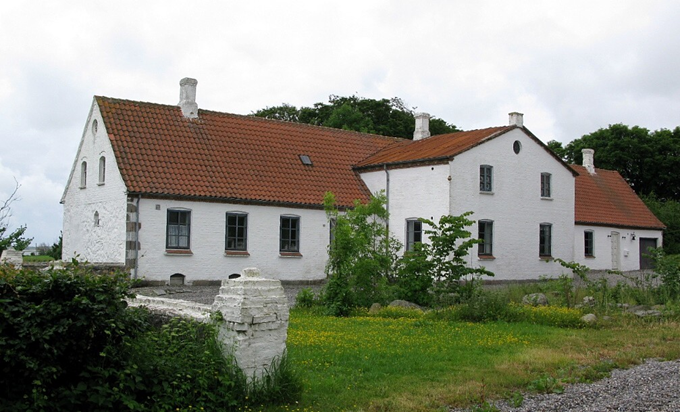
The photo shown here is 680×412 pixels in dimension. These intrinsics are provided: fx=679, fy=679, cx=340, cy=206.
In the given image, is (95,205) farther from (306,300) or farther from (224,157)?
(306,300)

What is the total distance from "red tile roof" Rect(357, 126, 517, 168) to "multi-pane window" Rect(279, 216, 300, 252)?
4762mm

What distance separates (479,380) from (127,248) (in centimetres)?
1582

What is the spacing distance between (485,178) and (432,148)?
2.55m

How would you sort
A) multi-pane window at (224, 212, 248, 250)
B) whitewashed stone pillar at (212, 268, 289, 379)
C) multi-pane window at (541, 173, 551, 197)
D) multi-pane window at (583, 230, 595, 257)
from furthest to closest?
multi-pane window at (583, 230, 595, 257)
multi-pane window at (541, 173, 551, 197)
multi-pane window at (224, 212, 248, 250)
whitewashed stone pillar at (212, 268, 289, 379)

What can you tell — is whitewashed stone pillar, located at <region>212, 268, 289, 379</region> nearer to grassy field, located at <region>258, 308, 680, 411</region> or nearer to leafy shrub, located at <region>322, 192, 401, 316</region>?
grassy field, located at <region>258, 308, 680, 411</region>

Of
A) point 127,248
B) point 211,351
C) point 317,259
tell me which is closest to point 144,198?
point 127,248

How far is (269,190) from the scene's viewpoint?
25.2m

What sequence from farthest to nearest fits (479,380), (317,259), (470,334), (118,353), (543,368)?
1. (317,259)
2. (470,334)
3. (543,368)
4. (479,380)
5. (118,353)

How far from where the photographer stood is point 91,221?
24.7 m

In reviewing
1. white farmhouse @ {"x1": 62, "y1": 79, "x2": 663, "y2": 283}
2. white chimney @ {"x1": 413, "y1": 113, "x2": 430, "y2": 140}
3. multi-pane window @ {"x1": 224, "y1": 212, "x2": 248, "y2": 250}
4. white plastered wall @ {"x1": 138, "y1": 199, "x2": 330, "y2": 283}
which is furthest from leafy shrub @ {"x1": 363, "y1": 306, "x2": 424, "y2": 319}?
white chimney @ {"x1": 413, "y1": 113, "x2": 430, "y2": 140}

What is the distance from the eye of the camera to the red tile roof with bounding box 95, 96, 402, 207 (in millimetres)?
23188

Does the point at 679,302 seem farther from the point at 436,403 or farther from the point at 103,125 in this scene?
the point at 103,125

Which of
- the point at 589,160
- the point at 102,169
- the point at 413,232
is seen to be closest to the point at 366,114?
the point at 589,160

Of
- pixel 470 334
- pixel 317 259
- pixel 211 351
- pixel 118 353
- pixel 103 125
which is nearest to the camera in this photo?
pixel 118 353
